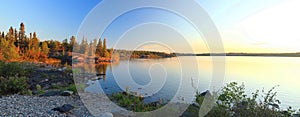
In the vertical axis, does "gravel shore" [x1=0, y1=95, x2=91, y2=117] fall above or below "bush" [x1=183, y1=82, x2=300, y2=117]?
below

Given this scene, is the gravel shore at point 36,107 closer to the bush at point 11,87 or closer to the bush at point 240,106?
the bush at point 11,87

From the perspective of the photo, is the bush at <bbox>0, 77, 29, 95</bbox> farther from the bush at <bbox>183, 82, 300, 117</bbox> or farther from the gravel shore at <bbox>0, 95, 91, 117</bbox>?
the bush at <bbox>183, 82, 300, 117</bbox>

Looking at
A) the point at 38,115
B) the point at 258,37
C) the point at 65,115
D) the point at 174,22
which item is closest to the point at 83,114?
the point at 65,115

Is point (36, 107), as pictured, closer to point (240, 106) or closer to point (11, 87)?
point (11, 87)

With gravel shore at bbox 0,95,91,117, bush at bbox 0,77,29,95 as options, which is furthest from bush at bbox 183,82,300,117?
bush at bbox 0,77,29,95

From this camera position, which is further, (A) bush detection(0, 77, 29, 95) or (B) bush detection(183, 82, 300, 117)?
(A) bush detection(0, 77, 29, 95)

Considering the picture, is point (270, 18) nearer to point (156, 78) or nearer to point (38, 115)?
point (156, 78)

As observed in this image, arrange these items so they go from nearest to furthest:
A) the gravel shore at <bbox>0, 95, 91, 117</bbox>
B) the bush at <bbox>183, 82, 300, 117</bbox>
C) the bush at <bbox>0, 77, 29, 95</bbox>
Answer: the bush at <bbox>183, 82, 300, 117</bbox> < the gravel shore at <bbox>0, 95, 91, 117</bbox> < the bush at <bbox>0, 77, 29, 95</bbox>

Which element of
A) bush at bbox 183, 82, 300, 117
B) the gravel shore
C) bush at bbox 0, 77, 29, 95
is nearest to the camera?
bush at bbox 183, 82, 300, 117

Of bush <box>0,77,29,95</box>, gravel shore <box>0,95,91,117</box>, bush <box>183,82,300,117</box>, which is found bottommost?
gravel shore <box>0,95,91,117</box>

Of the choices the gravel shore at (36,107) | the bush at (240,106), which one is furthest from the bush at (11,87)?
the bush at (240,106)

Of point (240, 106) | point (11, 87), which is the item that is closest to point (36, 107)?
point (11, 87)

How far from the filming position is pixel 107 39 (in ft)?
15.0

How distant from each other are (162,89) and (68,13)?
5773 millimetres
